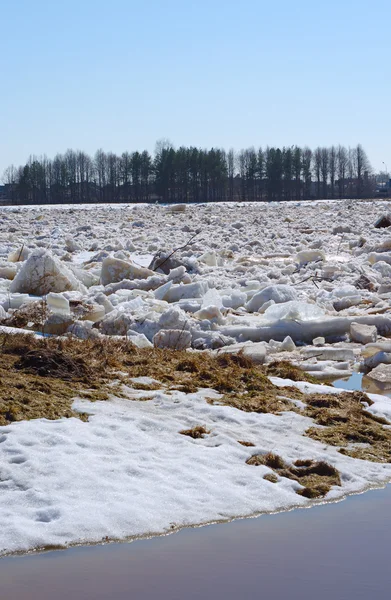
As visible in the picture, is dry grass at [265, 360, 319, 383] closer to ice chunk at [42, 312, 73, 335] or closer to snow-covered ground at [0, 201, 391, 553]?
snow-covered ground at [0, 201, 391, 553]

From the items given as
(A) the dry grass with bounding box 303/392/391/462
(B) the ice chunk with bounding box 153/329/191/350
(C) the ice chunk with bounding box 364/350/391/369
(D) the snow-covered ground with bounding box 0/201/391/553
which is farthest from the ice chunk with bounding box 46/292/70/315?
(A) the dry grass with bounding box 303/392/391/462

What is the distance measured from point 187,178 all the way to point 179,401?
77381 millimetres

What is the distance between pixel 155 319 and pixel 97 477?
14.9 feet

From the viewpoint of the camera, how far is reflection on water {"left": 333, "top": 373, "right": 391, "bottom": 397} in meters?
6.56

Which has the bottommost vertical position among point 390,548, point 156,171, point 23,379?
point 390,548

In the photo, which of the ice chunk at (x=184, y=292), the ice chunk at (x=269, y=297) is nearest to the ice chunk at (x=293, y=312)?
the ice chunk at (x=269, y=297)

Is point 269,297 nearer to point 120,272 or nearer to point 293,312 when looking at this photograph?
point 293,312

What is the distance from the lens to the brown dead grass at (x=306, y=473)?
4105mm

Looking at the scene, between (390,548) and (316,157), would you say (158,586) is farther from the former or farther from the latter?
(316,157)

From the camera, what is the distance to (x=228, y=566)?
321 centimetres

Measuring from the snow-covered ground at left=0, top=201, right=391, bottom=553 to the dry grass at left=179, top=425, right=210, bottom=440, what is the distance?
48mm

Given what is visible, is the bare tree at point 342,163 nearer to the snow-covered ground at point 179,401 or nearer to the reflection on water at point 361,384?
the snow-covered ground at point 179,401

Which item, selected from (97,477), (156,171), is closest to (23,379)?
(97,477)

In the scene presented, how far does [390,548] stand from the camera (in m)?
3.41
